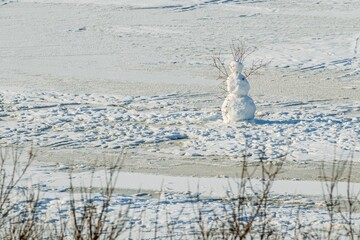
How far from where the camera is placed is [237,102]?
41.4ft

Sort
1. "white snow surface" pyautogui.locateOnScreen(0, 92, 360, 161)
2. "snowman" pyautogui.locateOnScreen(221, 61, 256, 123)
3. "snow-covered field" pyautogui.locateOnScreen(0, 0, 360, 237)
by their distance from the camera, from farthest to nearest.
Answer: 1. "snowman" pyautogui.locateOnScreen(221, 61, 256, 123)
2. "white snow surface" pyautogui.locateOnScreen(0, 92, 360, 161)
3. "snow-covered field" pyautogui.locateOnScreen(0, 0, 360, 237)

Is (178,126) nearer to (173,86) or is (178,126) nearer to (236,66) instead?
(236,66)

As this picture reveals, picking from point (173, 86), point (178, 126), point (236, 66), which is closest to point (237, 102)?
point (236, 66)

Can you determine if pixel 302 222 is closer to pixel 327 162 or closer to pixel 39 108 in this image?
pixel 327 162

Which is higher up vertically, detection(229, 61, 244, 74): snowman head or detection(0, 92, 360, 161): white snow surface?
detection(229, 61, 244, 74): snowman head

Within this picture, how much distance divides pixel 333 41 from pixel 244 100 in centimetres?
772

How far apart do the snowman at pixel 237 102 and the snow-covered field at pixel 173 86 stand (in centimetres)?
15

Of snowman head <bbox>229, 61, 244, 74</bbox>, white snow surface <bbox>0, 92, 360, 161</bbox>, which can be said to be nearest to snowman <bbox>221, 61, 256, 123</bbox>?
snowman head <bbox>229, 61, 244, 74</bbox>

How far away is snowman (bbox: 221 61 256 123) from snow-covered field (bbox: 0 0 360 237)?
0.15m

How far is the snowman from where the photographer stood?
41.1 ft

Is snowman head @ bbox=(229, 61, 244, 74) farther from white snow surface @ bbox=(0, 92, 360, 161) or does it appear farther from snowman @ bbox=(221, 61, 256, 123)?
white snow surface @ bbox=(0, 92, 360, 161)

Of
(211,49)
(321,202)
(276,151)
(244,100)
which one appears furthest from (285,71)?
(321,202)

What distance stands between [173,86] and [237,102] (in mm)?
3414

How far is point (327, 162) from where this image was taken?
10664 millimetres
